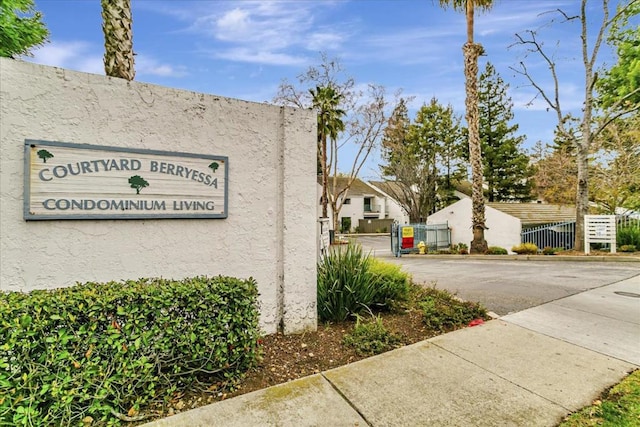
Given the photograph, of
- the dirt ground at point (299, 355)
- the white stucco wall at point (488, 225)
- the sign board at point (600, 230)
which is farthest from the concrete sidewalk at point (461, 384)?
the white stucco wall at point (488, 225)

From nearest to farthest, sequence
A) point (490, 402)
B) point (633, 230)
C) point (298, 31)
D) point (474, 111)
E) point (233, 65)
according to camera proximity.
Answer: point (490, 402)
point (298, 31)
point (233, 65)
point (633, 230)
point (474, 111)

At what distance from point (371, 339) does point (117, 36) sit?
4.84 meters

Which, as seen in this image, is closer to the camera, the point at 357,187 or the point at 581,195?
the point at 581,195

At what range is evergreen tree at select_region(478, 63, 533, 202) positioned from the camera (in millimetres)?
29750

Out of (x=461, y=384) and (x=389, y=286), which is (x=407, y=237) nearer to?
(x=389, y=286)

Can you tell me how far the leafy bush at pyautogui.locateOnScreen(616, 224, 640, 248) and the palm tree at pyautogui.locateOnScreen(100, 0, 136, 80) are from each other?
16.2 meters

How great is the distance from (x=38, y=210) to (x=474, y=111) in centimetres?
1574

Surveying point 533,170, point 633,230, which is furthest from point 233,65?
point 533,170

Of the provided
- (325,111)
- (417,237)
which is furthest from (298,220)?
(325,111)

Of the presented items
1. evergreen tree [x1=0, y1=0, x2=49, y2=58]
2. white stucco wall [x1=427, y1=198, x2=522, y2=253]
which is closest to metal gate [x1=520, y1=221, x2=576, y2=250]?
white stucco wall [x1=427, y1=198, x2=522, y2=253]

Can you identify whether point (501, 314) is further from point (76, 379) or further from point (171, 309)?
point (76, 379)

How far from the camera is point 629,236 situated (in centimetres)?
1216

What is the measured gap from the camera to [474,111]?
14.6m

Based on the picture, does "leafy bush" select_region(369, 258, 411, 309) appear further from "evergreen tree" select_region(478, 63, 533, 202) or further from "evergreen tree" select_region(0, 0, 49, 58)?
"evergreen tree" select_region(478, 63, 533, 202)
